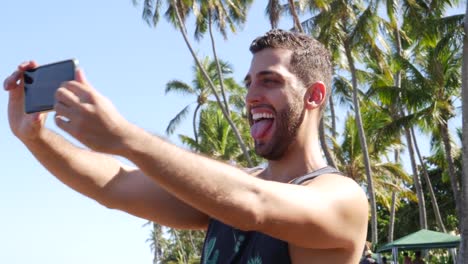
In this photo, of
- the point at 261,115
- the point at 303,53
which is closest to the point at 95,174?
the point at 261,115

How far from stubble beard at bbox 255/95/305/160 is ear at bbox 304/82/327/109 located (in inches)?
1.7

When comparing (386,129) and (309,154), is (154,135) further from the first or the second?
(386,129)

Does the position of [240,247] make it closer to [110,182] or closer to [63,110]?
[110,182]

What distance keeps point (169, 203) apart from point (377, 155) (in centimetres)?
3113

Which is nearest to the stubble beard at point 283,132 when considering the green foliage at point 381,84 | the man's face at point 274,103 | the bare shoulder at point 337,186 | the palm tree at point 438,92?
the man's face at point 274,103

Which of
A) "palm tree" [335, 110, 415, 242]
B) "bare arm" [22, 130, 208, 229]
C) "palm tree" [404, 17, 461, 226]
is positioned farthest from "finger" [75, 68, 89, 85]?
"palm tree" [335, 110, 415, 242]

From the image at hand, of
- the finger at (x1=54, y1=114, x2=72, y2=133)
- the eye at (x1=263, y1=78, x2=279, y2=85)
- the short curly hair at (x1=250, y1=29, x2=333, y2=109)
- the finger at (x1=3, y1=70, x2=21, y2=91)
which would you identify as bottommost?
the finger at (x1=54, y1=114, x2=72, y2=133)

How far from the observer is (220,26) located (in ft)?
109

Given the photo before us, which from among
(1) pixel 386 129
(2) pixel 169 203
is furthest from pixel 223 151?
(2) pixel 169 203

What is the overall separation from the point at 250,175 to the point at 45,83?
20.6 inches

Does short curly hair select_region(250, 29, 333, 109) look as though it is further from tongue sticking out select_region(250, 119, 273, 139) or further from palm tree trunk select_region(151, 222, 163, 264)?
palm tree trunk select_region(151, 222, 163, 264)

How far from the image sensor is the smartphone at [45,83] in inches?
65.3

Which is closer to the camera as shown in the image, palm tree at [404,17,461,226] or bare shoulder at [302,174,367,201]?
bare shoulder at [302,174,367,201]

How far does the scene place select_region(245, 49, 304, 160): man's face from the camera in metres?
2.38
